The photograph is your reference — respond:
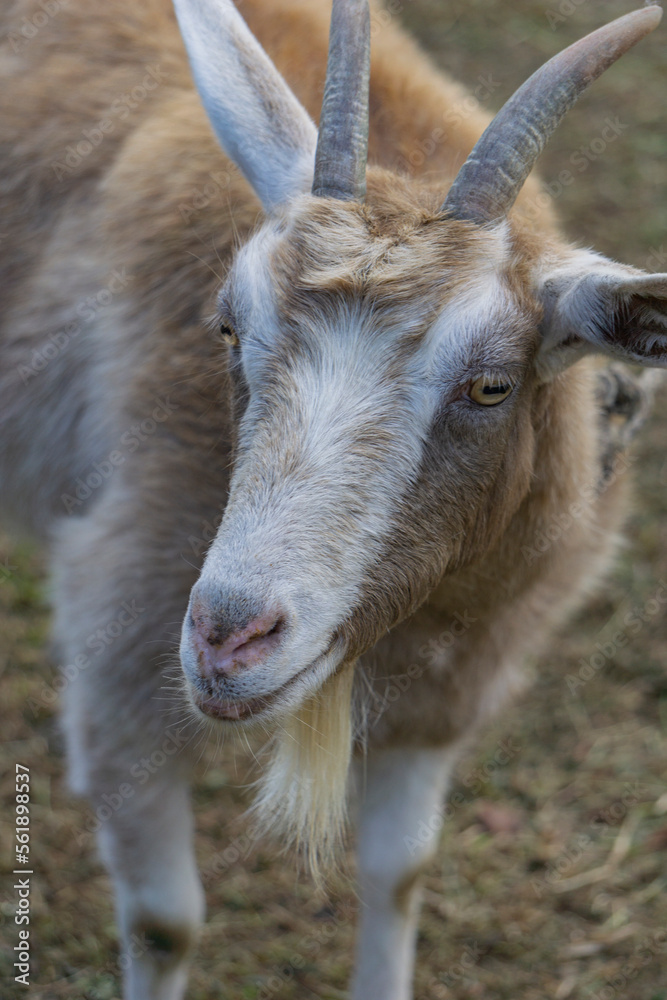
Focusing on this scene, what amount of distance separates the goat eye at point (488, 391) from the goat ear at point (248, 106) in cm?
76

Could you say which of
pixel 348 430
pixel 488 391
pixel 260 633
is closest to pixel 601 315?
pixel 488 391

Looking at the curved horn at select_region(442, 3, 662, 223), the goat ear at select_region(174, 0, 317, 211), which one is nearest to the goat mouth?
the curved horn at select_region(442, 3, 662, 223)

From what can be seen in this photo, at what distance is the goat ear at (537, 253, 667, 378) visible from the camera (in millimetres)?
2264

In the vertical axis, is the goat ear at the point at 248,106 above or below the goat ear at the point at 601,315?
above

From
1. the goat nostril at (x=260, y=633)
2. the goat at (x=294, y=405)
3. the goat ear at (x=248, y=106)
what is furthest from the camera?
the goat ear at (x=248, y=106)

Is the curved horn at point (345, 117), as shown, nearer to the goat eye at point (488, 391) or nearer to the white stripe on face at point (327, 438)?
the white stripe on face at point (327, 438)

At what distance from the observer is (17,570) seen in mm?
5441

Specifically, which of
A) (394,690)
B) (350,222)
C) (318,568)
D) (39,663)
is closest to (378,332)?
(350,222)

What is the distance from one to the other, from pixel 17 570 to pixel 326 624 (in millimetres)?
3680

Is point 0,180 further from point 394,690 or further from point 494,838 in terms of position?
point 494,838

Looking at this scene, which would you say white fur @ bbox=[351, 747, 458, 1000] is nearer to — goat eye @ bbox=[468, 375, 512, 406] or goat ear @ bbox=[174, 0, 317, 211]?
goat eye @ bbox=[468, 375, 512, 406]

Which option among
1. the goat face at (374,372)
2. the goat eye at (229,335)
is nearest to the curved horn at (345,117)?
the goat face at (374,372)

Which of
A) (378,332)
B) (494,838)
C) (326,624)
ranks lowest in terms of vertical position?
(494,838)

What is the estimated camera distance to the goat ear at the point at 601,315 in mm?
2264
